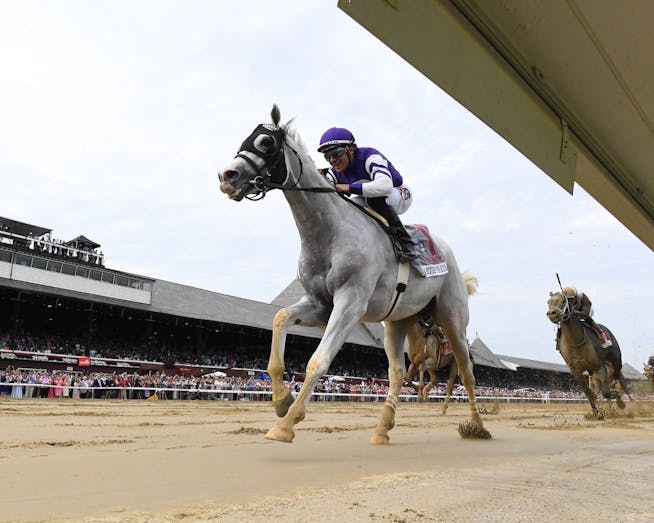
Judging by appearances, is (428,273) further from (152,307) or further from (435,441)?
(152,307)

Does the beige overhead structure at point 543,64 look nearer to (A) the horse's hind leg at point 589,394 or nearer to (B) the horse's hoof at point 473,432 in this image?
(B) the horse's hoof at point 473,432

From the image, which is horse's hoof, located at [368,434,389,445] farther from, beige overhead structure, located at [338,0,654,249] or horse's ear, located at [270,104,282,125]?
horse's ear, located at [270,104,282,125]

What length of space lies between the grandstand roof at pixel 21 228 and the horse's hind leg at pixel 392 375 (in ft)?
101

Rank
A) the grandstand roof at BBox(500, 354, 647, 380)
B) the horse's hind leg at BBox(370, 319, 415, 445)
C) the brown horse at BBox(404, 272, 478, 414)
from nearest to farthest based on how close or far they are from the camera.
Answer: the horse's hind leg at BBox(370, 319, 415, 445) → the brown horse at BBox(404, 272, 478, 414) → the grandstand roof at BBox(500, 354, 647, 380)

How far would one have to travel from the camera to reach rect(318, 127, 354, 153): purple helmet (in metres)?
5.16

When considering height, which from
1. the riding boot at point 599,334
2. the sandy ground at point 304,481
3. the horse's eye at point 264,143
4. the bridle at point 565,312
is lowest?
the sandy ground at point 304,481

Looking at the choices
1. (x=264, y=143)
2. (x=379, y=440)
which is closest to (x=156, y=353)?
(x=379, y=440)

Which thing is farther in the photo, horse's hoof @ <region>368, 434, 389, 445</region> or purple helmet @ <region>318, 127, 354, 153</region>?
purple helmet @ <region>318, 127, 354, 153</region>

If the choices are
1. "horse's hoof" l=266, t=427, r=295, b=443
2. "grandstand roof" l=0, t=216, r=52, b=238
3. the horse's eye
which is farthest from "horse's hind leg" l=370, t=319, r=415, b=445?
"grandstand roof" l=0, t=216, r=52, b=238

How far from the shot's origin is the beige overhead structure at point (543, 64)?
2.17 meters

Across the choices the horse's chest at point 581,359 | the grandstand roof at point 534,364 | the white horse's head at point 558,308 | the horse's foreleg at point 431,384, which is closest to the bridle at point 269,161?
the white horse's head at point 558,308

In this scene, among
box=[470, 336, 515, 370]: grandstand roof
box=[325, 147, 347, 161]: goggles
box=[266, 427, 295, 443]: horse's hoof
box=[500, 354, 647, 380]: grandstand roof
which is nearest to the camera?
box=[266, 427, 295, 443]: horse's hoof

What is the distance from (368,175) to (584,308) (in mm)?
9266

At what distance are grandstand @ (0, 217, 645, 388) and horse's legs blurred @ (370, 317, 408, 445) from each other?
720 inches
